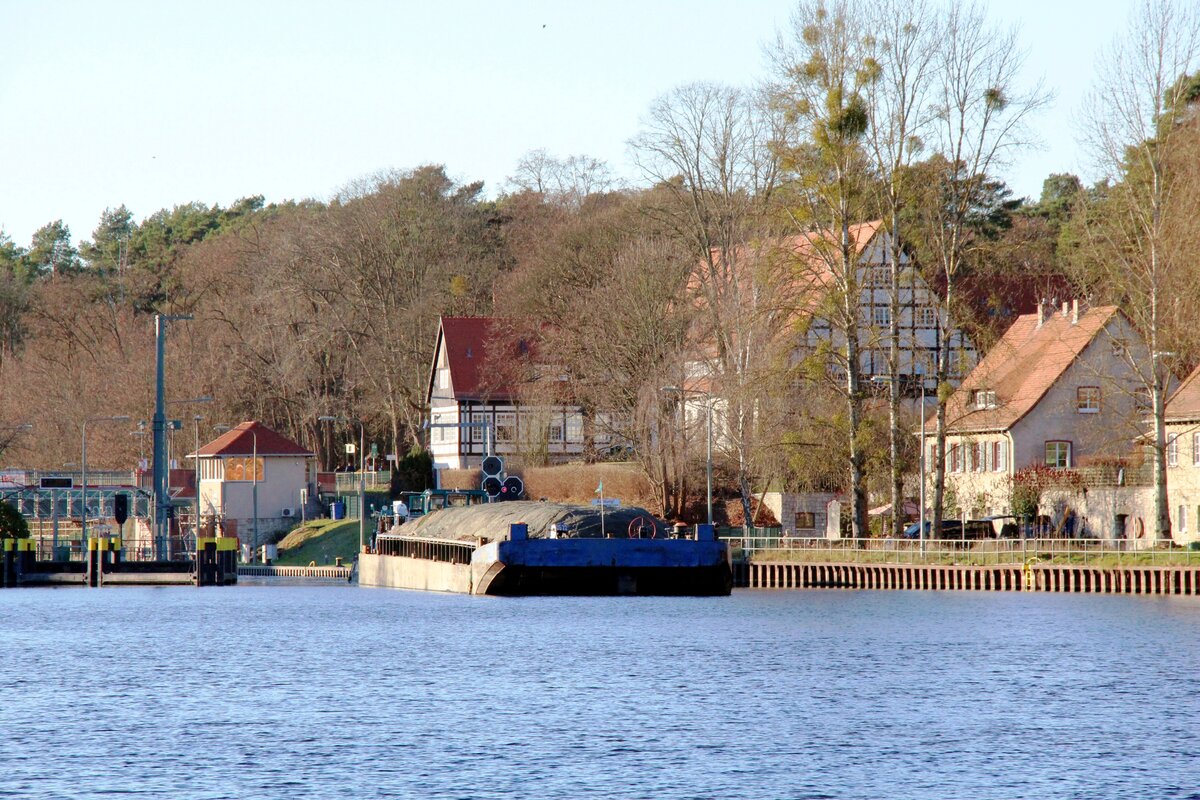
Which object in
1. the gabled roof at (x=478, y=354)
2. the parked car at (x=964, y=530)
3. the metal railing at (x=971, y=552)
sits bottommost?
the metal railing at (x=971, y=552)

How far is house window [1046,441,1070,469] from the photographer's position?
83.6 meters

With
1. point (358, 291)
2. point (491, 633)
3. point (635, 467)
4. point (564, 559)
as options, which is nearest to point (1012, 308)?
point (635, 467)

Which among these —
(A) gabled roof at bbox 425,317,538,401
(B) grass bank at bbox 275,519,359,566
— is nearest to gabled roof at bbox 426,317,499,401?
(A) gabled roof at bbox 425,317,538,401

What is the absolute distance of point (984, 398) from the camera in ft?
269

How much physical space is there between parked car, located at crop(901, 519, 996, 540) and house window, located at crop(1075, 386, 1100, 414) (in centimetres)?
718

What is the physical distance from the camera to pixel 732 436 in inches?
A: 3241

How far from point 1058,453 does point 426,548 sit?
27.8 meters

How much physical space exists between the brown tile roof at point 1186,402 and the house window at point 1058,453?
25.1ft

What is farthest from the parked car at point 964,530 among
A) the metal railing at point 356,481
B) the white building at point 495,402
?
the metal railing at point 356,481

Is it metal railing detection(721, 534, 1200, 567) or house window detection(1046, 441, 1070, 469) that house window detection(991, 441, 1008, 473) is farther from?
metal railing detection(721, 534, 1200, 567)

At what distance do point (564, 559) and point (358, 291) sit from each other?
4785cm

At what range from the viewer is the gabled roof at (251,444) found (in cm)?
10950

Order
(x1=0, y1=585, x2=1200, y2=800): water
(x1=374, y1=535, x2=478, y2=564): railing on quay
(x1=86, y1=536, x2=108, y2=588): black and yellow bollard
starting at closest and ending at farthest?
(x1=0, y1=585, x2=1200, y2=800): water, (x1=374, y1=535, x2=478, y2=564): railing on quay, (x1=86, y1=536, x2=108, y2=588): black and yellow bollard

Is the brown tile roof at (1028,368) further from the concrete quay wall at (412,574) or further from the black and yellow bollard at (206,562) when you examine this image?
the black and yellow bollard at (206,562)
